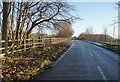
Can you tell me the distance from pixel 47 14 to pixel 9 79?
29096mm

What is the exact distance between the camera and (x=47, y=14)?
39.8 metres

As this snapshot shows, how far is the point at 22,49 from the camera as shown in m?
25.4

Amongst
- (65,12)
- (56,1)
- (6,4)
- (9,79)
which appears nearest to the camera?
(9,79)

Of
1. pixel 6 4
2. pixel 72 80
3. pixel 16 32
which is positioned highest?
pixel 6 4

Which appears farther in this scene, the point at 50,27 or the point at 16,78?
the point at 50,27

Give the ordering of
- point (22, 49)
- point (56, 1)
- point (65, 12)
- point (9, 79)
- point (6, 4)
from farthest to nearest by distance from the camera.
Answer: point (65, 12) → point (56, 1) → point (22, 49) → point (6, 4) → point (9, 79)

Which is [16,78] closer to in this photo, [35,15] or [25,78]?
[25,78]

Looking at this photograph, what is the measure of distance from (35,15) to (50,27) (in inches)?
135

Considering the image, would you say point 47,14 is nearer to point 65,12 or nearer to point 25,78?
point 65,12

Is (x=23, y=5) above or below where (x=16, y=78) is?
above

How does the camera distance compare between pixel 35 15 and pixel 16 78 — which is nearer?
pixel 16 78

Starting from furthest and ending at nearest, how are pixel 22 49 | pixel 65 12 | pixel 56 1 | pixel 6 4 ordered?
pixel 65 12 < pixel 56 1 < pixel 22 49 < pixel 6 4

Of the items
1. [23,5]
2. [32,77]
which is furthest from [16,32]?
[32,77]

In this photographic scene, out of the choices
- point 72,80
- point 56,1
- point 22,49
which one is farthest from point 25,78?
point 56,1
